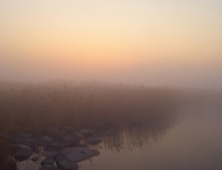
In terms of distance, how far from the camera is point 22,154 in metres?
5.69

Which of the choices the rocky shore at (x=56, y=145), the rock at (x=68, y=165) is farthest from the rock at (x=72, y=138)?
the rock at (x=68, y=165)

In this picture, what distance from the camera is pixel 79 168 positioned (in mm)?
5289

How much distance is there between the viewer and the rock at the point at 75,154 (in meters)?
5.61

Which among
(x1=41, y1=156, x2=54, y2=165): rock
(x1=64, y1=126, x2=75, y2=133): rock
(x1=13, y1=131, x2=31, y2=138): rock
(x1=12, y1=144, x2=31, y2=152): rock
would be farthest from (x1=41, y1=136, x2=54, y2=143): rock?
(x1=41, y1=156, x2=54, y2=165): rock

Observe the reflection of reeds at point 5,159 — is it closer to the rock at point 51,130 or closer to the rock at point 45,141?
the rock at point 45,141

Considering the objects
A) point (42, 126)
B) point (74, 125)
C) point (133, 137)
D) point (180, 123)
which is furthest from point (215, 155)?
point (42, 126)

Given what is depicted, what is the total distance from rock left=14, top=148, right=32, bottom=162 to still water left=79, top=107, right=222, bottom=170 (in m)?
1.43

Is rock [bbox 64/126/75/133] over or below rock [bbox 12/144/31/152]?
over

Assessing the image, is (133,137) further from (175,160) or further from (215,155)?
(215,155)

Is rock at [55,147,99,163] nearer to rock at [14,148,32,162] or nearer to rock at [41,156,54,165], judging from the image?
rock at [41,156,54,165]

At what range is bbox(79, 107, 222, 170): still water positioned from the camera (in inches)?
222

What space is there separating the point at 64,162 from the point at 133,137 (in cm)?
325

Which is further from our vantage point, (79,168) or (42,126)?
(42,126)

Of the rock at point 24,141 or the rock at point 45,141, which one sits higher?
the rock at point 24,141
